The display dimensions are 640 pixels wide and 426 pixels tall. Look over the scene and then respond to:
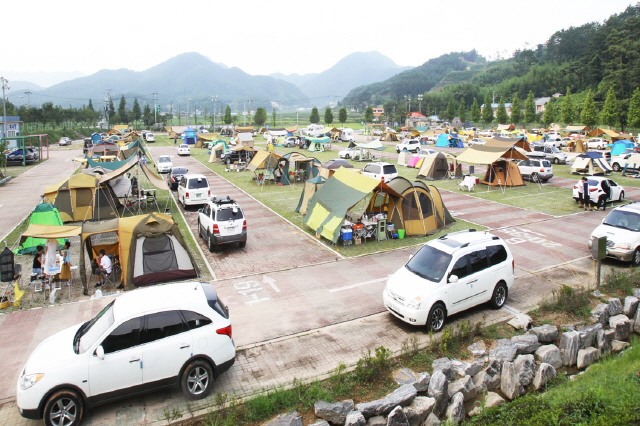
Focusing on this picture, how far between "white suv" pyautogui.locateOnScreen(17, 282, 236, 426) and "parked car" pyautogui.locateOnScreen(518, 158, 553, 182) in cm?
2653

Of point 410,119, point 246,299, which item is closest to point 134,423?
point 246,299

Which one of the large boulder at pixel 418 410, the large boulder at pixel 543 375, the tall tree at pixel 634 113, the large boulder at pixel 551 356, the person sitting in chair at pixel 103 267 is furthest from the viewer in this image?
the tall tree at pixel 634 113

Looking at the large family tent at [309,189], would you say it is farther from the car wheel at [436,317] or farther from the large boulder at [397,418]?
the large boulder at [397,418]

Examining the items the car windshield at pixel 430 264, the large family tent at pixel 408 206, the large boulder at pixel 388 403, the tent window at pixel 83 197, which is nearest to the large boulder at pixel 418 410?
the large boulder at pixel 388 403

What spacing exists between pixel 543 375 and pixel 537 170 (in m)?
23.8

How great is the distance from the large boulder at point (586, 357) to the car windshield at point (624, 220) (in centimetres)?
712

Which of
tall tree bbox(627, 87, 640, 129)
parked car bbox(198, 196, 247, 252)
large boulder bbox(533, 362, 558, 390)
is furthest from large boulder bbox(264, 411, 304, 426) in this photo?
tall tree bbox(627, 87, 640, 129)

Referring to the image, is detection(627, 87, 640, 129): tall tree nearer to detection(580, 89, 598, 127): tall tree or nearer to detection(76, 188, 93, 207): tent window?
detection(580, 89, 598, 127): tall tree

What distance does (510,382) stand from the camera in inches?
295

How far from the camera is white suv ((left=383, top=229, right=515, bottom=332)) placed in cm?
934

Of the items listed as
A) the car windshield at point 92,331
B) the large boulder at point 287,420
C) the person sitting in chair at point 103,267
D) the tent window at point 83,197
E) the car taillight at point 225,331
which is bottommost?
the large boulder at point 287,420

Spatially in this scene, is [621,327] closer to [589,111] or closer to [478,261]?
[478,261]

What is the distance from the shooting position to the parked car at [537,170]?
28.3 metres

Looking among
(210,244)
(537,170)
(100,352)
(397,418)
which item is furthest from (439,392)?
(537,170)
